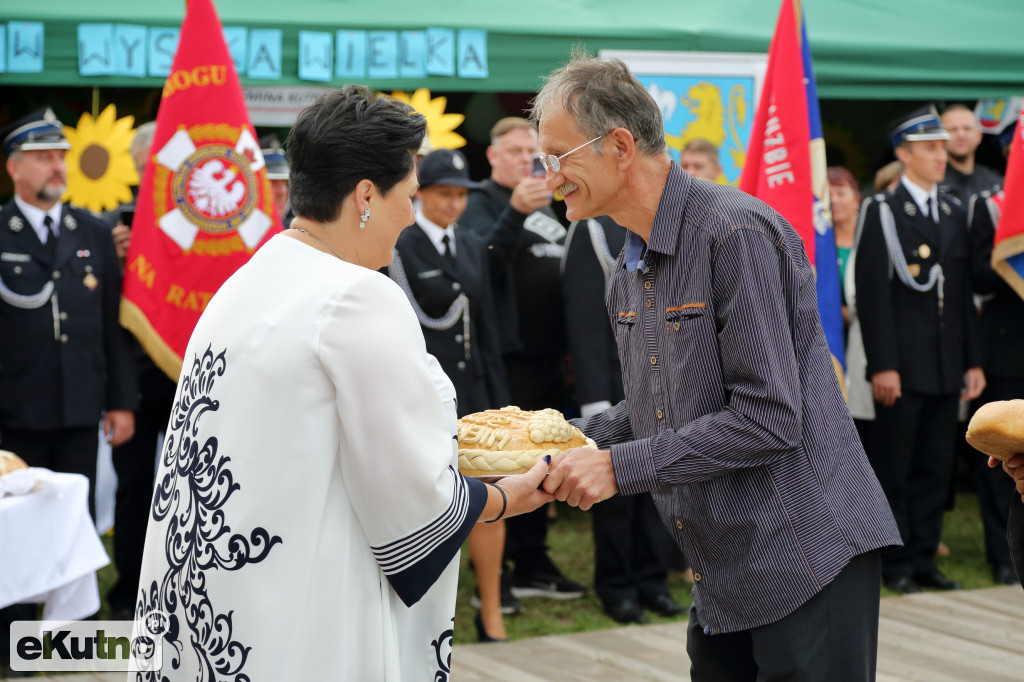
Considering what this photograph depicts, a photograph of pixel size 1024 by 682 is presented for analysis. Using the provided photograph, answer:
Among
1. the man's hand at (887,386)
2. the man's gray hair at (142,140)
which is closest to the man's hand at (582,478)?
the man's hand at (887,386)

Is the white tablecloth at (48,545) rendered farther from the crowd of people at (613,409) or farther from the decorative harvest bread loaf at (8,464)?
the crowd of people at (613,409)

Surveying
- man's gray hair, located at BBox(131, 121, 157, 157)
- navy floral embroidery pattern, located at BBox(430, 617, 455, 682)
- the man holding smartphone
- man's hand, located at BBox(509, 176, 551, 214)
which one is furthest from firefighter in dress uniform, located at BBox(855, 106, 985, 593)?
navy floral embroidery pattern, located at BBox(430, 617, 455, 682)

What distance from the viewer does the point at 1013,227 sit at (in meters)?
6.01

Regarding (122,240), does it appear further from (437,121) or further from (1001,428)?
(1001,428)

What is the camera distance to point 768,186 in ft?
19.2

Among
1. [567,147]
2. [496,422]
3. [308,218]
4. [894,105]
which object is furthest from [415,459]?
[894,105]

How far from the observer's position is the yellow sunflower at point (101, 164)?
673cm

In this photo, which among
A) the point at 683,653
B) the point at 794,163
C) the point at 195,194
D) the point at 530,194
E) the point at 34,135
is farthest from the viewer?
the point at 794,163

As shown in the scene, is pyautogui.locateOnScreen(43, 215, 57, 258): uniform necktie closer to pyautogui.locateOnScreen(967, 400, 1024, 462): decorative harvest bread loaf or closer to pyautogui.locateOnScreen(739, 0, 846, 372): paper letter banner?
pyautogui.locateOnScreen(739, 0, 846, 372): paper letter banner

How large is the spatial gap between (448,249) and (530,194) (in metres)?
0.51

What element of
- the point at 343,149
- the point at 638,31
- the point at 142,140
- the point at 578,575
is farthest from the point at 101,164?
the point at 343,149

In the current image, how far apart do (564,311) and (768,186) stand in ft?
4.09

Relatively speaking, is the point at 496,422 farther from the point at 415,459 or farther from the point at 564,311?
the point at 564,311

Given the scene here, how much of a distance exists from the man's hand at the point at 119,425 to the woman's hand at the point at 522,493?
10.6ft
